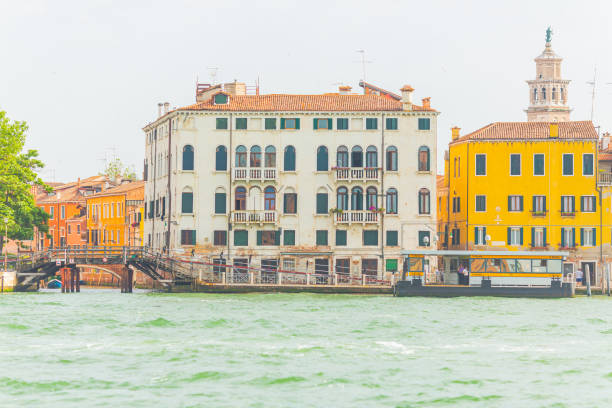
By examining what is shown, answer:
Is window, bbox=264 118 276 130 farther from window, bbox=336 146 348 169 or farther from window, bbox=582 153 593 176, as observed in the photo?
window, bbox=582 153 593 176

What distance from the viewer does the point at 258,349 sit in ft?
101

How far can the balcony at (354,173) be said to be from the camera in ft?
201

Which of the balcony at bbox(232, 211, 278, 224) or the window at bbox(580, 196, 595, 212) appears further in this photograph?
the window at bbox(580, 196, 595, 212)

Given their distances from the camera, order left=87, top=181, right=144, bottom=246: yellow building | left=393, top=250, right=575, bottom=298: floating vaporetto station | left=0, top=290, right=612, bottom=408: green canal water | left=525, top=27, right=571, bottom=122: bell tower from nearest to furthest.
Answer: left=0, top=290, right=612, bottom=408: green canal water → left=393, top=250, right=575, bottom=298: floating vaporetto station → left=87, top=181, right=144, bottom=246: yellow building → left=525, top=27, right=571, bottom=122: bell tower

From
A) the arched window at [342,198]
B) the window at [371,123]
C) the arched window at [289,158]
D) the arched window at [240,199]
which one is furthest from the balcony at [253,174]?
the window at [371,123]

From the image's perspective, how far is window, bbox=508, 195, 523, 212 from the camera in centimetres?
6312

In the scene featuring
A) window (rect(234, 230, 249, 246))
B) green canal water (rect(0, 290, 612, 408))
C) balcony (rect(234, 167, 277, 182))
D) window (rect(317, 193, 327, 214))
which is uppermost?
balcony (rect(234, 167, 277, 182))

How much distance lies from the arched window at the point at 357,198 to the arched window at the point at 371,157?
1.33 metres

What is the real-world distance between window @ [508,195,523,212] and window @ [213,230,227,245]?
14.3 m

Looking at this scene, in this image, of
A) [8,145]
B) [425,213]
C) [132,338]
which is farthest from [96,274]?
[132,338]

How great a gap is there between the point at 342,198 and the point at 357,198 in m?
0.73

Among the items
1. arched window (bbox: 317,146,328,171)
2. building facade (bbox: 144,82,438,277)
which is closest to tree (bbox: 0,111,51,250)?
building facade (bbox: 144,82,438,277)

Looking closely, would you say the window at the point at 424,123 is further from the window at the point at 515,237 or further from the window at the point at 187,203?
the window at the point at 187,203

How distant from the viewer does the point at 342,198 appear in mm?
61844
